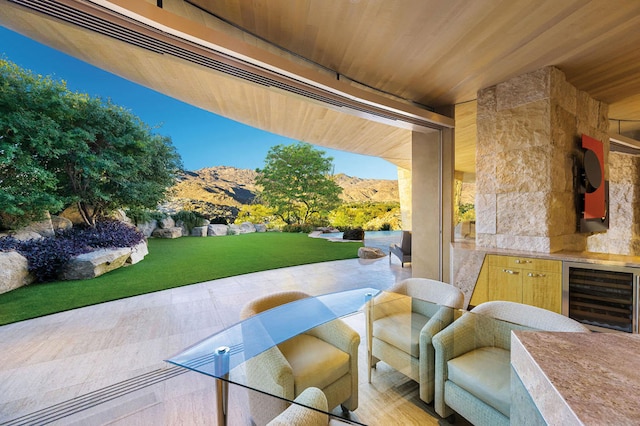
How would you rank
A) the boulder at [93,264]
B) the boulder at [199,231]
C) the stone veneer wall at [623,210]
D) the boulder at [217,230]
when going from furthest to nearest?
the boulder at [217,230], the boulder at [199,231], the stone veneer wall at [623,210], the boulder at [93,264]

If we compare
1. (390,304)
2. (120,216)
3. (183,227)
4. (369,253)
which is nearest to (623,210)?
(369,253)

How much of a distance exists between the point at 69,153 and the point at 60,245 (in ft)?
4.62

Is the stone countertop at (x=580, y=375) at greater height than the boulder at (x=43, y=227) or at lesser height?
lesser

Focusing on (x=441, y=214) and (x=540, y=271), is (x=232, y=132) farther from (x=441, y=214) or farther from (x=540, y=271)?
(x=540, y=271)

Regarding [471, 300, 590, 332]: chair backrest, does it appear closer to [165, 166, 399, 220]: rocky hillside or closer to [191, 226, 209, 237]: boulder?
[165, 166, 399, 220]: rocky hillside

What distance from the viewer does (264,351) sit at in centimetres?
141

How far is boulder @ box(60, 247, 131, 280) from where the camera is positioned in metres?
4.08

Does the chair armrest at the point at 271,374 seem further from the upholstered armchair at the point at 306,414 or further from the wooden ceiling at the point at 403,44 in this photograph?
the wooden ceiling at the point at 403,44

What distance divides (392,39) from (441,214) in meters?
2.67

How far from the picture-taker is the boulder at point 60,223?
3932mm

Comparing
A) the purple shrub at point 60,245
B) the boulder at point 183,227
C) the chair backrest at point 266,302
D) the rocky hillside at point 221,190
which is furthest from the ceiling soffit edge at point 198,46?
the boulder at point 183,227

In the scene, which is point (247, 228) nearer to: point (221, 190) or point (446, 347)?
point (221, 190)

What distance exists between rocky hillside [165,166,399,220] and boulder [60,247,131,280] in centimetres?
147

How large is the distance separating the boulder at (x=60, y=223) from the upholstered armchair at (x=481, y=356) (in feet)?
17.3
